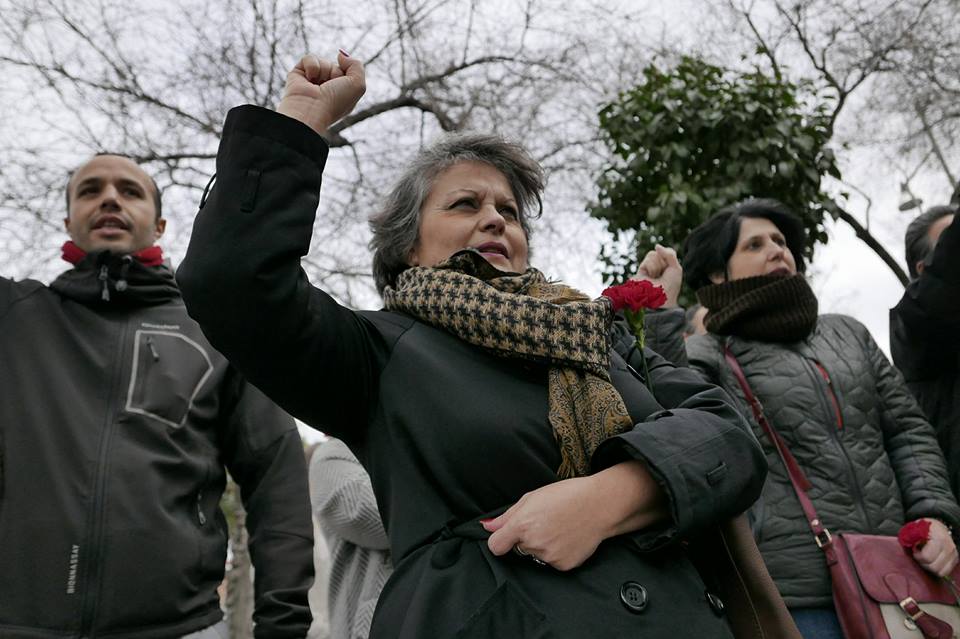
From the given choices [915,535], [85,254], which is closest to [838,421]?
[915,535]

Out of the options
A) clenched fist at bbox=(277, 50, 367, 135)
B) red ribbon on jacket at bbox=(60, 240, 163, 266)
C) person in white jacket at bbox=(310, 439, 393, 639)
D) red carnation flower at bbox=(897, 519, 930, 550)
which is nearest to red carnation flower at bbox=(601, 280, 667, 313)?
clenched fist at bbox=(277, 50, 367, 135)

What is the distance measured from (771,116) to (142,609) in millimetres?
4212

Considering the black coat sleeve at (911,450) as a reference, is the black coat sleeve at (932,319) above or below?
above

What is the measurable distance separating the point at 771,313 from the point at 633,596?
1.66 meters

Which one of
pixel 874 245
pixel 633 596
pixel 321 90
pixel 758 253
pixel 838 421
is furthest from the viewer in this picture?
pixel 874 245

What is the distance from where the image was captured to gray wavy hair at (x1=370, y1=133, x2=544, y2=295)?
1.97m

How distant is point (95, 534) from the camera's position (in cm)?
199

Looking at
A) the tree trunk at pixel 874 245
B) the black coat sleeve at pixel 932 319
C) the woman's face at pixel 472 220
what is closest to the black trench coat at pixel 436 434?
the woman's face at pixel 472 220

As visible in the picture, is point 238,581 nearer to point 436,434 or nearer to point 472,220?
point 472,220

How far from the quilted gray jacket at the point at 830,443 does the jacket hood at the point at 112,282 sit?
171cm

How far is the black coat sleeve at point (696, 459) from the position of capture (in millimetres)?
1303

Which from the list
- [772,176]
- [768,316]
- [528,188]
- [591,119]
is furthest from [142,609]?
[591,119]

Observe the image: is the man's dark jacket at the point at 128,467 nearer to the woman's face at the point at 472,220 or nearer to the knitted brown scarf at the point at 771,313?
the woman's face at the point at 472,220

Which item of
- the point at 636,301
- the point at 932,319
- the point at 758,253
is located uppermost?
the point at 758,253
